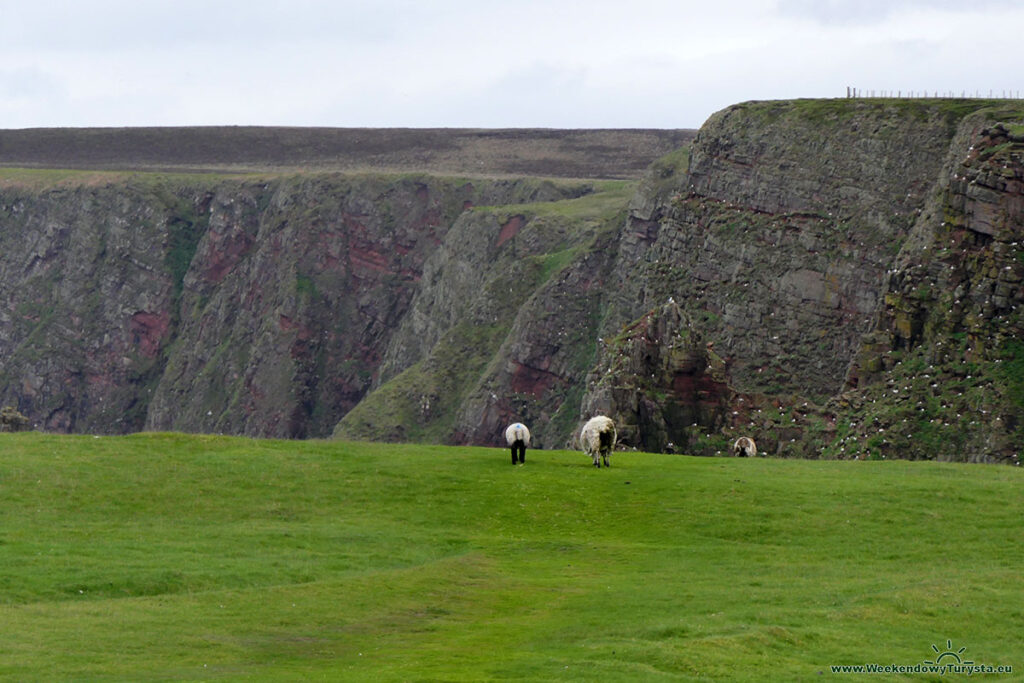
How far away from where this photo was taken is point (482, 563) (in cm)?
3969

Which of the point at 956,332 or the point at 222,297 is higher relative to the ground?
the point at 956,332

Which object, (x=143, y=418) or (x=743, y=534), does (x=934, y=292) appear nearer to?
(x=743, y=534)

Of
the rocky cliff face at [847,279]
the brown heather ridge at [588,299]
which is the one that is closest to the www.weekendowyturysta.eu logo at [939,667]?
the brown heather ridge at [588,299]

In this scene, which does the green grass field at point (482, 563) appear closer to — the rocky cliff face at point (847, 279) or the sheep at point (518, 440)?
the sheep at point (518, 440)

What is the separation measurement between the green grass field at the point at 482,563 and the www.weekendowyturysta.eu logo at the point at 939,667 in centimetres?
27

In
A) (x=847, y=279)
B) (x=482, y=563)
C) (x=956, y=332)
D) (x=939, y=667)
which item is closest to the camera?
(x=939, y=667)

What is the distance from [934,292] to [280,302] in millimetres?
110039

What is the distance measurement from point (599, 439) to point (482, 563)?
1198cm

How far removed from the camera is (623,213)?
5418 inches

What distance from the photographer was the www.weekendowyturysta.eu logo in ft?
89.1

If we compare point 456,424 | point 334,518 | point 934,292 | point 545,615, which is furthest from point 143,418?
point 545,615

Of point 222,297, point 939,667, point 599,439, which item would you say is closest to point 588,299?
point 222,297

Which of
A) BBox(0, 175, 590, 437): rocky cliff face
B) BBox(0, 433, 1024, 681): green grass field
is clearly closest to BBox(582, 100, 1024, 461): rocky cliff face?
BBox(0, 433, 1024, 681): green grass field

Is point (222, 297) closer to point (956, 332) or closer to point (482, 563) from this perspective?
point (956, 332)
